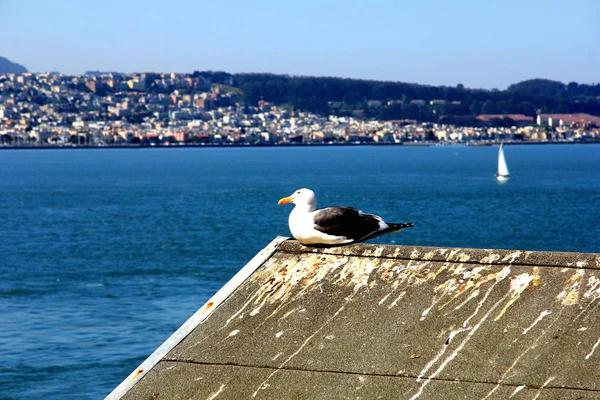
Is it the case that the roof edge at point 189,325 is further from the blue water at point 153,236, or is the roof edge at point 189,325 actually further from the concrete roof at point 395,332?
the blue water at point 153,236

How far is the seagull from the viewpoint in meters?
6.09

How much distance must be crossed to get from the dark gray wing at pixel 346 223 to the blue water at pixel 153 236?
1341cm

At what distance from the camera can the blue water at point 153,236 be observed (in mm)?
22484

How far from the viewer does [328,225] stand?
6.11 m

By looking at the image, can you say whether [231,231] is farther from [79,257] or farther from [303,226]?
[303,226]

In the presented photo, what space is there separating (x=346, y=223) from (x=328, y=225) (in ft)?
0.58

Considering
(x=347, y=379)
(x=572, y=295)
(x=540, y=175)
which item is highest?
(x=572, y=295)

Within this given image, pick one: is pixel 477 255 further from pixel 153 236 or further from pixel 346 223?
pixel 153 236

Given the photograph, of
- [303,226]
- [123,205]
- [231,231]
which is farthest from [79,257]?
[303,226]

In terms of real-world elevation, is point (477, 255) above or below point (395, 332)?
above

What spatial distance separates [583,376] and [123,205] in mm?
72516

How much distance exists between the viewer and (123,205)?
2985 inches

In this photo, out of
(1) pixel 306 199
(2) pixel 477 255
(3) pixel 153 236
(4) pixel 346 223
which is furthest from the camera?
(3) pixel 153 236

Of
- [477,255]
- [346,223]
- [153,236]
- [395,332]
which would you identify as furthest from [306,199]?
[153,236]
